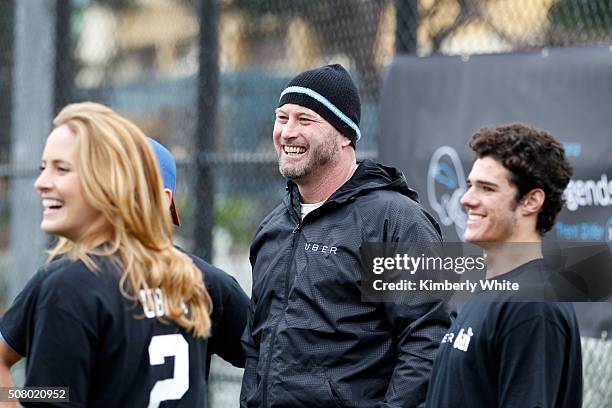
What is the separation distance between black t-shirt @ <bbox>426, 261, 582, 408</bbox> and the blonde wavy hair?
77cm

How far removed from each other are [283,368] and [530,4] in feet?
9.15

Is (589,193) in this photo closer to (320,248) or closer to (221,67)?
(320,248)

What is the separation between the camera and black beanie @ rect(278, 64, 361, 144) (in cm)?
405

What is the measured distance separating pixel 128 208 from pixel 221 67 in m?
4.21

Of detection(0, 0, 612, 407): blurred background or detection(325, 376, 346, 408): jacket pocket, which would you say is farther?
detection(0, 0, 612, 407): blurred background

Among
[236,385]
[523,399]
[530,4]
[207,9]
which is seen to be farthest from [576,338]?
[207,9]

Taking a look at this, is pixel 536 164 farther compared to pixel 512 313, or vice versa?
pixel 536 164

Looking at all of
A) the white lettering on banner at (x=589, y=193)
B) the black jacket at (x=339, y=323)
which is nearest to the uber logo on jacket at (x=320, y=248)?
the black jacket at (x=339, y=323)

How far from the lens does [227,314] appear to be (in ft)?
12.5

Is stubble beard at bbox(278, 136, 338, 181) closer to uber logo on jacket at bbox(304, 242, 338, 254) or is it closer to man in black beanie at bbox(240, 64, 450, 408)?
man in black beanie at bbox(240, 64, 450, 408)

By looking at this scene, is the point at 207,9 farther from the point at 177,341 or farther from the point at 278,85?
the point at 177,341

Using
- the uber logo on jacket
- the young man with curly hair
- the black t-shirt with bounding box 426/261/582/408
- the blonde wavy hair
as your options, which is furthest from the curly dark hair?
the blonde wavy hair

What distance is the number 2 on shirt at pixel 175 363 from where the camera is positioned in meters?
2.90

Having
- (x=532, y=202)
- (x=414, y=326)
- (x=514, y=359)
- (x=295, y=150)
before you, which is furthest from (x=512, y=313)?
(x=295, y=150)
